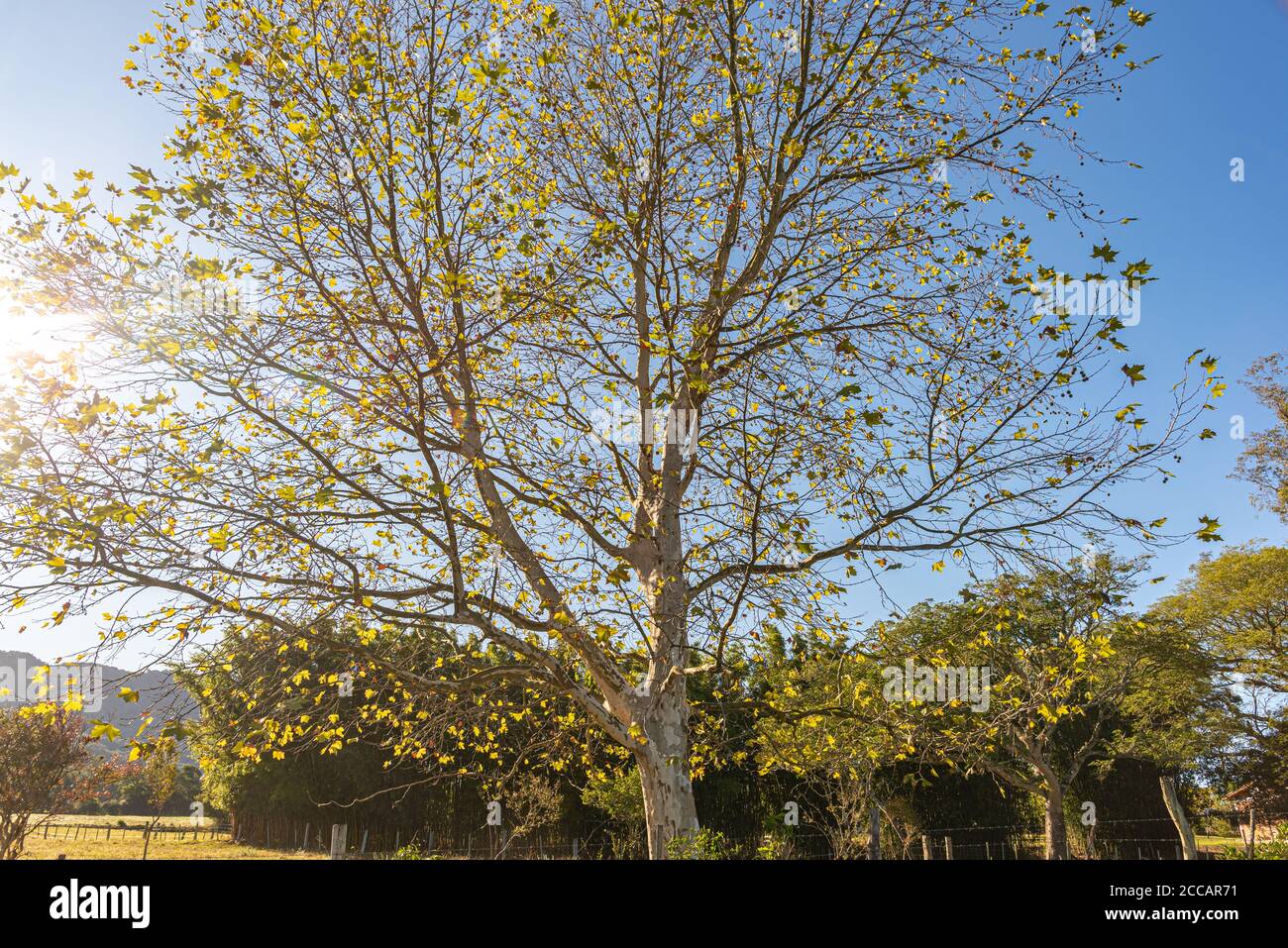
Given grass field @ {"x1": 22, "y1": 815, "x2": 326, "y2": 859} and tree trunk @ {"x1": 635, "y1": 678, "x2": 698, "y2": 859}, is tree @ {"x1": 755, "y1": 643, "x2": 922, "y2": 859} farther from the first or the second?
grass field @ {"x1": 22, "y1": 815, "x2": 326, "y2": 859}

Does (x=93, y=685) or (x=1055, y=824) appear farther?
(x=1055, y=824)

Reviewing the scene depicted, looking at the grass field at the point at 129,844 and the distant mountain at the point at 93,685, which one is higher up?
the distant mountain at the point at 93,685

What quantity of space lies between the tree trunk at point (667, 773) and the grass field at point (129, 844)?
19555 millimetres

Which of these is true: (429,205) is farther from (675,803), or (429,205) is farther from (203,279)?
(675,803)

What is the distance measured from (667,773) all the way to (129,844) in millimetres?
31653

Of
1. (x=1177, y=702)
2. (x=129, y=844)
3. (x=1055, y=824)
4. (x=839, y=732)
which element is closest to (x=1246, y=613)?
(x=1177, y=702)

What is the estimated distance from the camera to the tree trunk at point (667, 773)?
20.9 ft

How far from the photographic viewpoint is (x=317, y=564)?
241 inches

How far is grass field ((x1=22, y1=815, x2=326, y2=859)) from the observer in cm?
2366

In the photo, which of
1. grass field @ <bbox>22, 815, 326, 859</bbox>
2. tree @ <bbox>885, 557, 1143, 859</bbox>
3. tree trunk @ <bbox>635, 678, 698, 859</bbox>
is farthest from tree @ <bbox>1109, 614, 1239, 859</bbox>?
grass field @ <bbox>22, 815, 326, 859</bbox>

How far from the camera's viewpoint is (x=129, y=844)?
28.1 m

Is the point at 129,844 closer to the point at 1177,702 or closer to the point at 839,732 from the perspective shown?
the point at 839,732

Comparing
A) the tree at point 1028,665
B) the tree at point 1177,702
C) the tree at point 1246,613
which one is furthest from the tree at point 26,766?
the tree at point 1246,613

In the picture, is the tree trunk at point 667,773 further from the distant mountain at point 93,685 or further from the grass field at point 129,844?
the grass field at point 129,844
